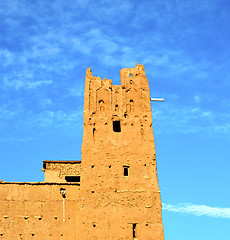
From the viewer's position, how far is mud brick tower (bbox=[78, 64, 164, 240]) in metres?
19.6

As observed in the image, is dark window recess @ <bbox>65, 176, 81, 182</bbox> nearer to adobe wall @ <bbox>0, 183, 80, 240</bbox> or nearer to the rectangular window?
adobe wall @ <bbox>0, 183, 80, 240</bbox>

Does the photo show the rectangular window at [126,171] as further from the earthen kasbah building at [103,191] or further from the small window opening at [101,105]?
the small window opening at [101,105]

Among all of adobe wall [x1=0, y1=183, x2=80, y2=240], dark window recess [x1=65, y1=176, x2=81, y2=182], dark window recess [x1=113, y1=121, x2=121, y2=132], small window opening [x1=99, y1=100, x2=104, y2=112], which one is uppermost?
small window opening [x1=99, y1=100, x2=104, y2=112]

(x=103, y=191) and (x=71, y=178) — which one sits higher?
(x=71, y=178)

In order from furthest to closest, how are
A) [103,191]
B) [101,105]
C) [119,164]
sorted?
[101,105]
[119,164]
[103,191]

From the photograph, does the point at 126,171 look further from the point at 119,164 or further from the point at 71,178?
the point at 71,178

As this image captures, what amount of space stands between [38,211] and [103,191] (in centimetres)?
381

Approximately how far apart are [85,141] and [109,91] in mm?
3801

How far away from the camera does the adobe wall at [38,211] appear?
19812mm

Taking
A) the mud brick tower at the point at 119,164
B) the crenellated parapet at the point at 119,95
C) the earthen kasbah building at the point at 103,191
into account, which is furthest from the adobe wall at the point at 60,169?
the crenellated parapet at the point at 119,95

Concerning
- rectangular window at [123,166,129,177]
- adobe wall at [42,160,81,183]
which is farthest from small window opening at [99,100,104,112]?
adobe wall at [42,160,81,183]

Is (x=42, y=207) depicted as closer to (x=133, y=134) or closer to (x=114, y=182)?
(x=114, y=182)

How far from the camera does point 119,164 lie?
826 inches

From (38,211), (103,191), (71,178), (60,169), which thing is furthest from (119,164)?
Answer: (60,169)
